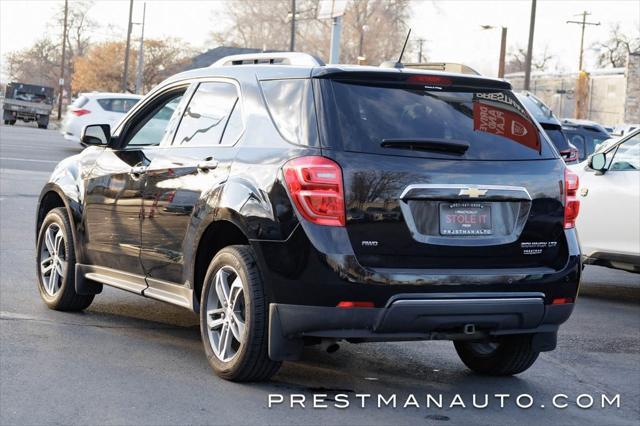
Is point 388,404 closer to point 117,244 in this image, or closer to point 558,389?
point 558,389

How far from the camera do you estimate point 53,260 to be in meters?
8.20

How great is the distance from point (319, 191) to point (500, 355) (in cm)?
183

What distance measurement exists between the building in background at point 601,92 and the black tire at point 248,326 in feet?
254

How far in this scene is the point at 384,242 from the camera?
5660 millimetres

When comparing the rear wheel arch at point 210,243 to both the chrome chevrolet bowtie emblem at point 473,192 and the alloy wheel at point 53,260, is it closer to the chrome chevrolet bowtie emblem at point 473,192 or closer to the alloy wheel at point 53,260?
the chrome chevrolet bowtie emblem at point 473,192

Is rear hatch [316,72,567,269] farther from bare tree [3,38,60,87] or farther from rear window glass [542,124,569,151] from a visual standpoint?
bare tree [3,38,60,87]

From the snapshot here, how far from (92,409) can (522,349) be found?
8.41 ft

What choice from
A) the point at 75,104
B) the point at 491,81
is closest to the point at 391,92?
the point at 491,81

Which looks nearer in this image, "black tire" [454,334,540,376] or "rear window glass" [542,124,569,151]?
"black tire" [454,334,540,376]

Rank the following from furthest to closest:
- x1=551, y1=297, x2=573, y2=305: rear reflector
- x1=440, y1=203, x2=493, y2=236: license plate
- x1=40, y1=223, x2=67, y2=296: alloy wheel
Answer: x1=40, y1=223, x2=67, y2=296: alloy wheel < x1=551, y1=297, x2=573, y2=305: rear reflector < x1=440, y1=203, x2=493, y2=236: license plate

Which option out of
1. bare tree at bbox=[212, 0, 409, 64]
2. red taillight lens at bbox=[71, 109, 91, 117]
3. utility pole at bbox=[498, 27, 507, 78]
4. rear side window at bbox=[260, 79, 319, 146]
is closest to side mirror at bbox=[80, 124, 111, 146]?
rear side window at bbox=[260, 79, 319, 146]

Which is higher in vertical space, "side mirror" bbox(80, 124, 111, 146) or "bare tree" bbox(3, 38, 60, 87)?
"bare tree" bbox(3, 38, 60, 87)

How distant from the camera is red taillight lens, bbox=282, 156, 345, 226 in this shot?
561 centimetres

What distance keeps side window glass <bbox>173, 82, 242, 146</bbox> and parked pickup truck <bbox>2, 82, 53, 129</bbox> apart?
4899 centimetres
